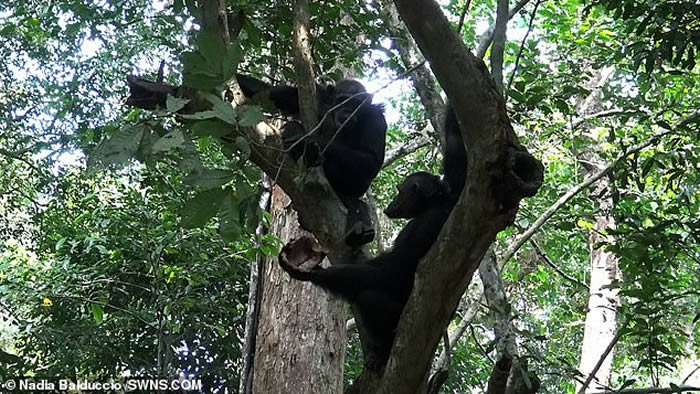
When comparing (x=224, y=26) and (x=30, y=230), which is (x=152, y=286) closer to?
(x=30, y=230)

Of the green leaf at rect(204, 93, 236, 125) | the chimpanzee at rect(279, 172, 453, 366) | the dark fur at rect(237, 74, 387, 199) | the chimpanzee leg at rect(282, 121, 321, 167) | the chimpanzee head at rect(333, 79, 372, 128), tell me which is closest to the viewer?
the green leaf at rect(204, 93, 236, 125)

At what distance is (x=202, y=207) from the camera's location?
229 centimetres

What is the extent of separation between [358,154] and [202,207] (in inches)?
101

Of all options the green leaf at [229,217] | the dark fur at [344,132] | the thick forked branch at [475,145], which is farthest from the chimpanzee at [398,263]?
the green leaf at [229,217]

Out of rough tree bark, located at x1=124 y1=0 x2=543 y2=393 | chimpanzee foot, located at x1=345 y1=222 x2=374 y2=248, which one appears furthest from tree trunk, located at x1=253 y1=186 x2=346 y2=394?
rough tree bark, located at x1=124 y1=0 x2=543 y2=393

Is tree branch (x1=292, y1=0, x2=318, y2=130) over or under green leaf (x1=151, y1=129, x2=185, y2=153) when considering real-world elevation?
over

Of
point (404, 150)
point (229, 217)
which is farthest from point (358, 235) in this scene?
point (404, 150)

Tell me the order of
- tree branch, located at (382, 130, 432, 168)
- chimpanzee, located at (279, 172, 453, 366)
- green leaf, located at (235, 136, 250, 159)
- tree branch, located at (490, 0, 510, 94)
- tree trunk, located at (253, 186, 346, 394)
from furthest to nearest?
tree branch, located at (382, 130, 432, 168), tree trunk, located at (253, 186, 346, 394), chimpanzee, located at (279, 172, 453, 366), tree branch, located at (490, 0, 510, 94), green leaf, located at (235, 136, 250, 159)

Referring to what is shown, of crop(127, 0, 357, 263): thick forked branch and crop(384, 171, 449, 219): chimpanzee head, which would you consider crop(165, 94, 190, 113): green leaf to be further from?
crop(384, 171, 449, 219): chimpanzee head

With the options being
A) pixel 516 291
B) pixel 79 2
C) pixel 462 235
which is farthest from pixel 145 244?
pixel 516 291

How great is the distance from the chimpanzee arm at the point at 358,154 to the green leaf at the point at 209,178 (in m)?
2.17

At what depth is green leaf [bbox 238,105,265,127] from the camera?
2.17 metres

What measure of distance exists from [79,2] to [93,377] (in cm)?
403

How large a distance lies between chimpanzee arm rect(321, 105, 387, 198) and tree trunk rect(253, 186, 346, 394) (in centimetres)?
80
